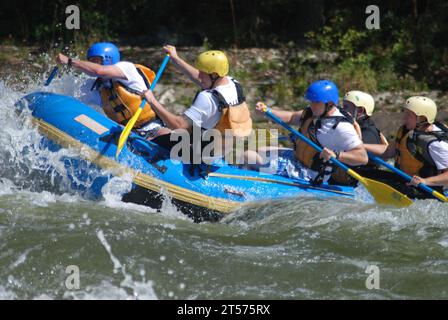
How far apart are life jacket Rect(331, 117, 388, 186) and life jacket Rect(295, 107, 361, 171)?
0.75 feet

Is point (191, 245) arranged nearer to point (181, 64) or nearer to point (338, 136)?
point (338, 136)

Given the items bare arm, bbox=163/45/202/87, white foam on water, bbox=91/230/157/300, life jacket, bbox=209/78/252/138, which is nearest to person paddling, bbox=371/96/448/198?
life jacket, bbox=209/78/252/138

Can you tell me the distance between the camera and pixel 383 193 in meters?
8.41

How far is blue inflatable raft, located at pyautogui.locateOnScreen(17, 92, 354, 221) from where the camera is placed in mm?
8227

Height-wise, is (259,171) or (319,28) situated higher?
(319,28)

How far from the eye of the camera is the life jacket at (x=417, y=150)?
832 centimetres

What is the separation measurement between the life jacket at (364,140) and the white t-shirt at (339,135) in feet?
1.28

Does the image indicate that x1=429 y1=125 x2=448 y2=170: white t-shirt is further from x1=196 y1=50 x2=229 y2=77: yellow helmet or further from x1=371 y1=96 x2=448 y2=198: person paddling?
x1=196 y1=50 x2=229 y2=77: yellow helmet

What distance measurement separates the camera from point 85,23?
47.4 feet

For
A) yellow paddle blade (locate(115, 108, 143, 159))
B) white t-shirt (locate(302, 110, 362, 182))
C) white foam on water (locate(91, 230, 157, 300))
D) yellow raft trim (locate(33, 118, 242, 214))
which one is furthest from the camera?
white t-shirt (locate(302, 110, 362, 182))

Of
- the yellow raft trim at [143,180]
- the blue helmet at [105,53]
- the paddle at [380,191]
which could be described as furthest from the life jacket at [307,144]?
the blue helmet at [105,53]

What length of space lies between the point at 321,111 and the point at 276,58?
629 centimetres
